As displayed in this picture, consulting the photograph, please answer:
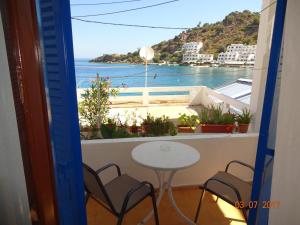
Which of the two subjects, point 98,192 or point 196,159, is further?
point 196,159

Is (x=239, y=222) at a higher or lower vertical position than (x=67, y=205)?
lower

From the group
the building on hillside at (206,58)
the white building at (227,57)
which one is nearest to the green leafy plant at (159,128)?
the white building at (227,57)

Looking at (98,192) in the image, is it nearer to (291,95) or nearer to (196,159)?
(196,159)

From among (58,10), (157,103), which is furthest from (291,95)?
(157,103)

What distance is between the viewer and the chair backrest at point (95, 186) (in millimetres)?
1467

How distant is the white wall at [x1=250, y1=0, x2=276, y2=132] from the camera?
310 cm

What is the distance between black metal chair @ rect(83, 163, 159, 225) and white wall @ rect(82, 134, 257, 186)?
41 centimetres

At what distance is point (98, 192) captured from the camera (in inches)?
61.8

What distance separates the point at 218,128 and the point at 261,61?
1.40 metres

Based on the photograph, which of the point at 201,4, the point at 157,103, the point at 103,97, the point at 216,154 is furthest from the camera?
the point at 201,4

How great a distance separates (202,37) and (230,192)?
735 centimetres

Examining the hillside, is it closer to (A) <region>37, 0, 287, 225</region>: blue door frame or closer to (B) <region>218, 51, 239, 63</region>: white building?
(B) <region>218, 51, 239, 63</region>: white building

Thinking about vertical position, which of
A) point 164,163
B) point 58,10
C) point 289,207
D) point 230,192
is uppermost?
point 58,10

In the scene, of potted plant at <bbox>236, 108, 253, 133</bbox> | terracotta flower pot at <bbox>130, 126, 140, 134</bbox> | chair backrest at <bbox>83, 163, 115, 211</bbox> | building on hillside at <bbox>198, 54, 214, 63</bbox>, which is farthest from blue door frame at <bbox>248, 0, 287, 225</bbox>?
building on hillside at <bbox>198, 54, 214, 63</bbox>
